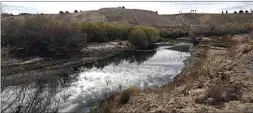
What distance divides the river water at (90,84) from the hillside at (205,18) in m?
106

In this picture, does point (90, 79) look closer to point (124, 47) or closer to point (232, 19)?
point (124, 47)

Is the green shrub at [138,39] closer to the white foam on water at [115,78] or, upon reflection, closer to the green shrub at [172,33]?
the green shrub at [172,33]

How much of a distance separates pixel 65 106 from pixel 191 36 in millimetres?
71501

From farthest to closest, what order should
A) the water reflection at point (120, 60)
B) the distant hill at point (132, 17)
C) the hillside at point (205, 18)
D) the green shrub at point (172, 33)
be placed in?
the hillside at point (205, 18)
the distant hill at point (132, 17)
the green shrub at point (172, 33)
the water reflection at point (120, 60)

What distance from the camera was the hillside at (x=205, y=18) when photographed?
151 m

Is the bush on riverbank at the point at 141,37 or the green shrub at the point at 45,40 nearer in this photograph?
the green shrub at the point at 45,40

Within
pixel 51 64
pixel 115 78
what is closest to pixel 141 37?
pixel 51 64

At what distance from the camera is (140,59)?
5059 cm

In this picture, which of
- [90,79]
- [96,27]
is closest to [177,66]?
[90,79]

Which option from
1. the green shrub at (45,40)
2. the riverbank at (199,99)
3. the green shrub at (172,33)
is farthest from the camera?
the green shrub at (172,33)

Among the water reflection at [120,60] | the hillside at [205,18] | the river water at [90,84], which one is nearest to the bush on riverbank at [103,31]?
the water reflection at [120,60]

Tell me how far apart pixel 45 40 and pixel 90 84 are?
2231cm

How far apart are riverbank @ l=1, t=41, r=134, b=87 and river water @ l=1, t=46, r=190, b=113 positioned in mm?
1610

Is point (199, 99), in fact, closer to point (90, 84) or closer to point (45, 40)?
point (90, 84)
